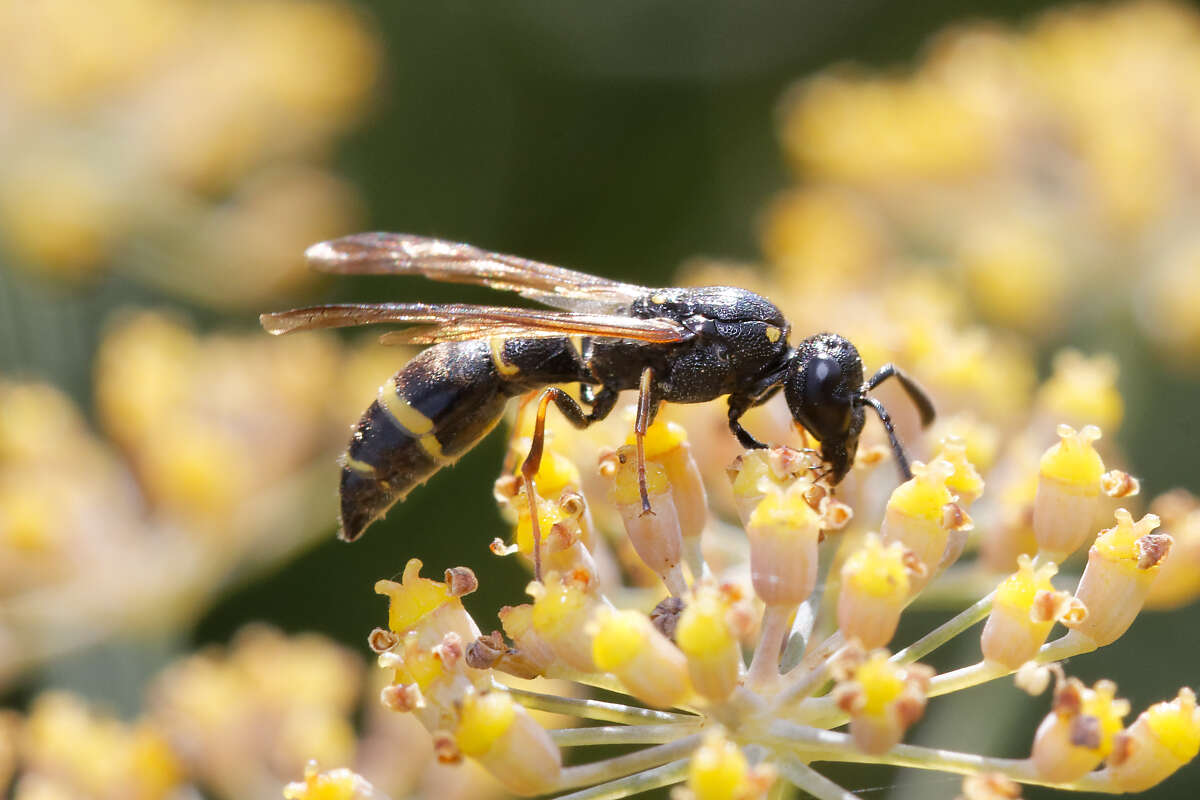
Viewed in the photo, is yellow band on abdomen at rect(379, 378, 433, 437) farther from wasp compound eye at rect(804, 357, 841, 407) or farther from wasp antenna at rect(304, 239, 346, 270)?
wasp compound eye at rect(804, 357, 841, 407)

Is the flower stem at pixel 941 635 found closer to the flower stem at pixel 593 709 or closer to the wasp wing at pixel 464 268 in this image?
the flower stem at pixel 593 709

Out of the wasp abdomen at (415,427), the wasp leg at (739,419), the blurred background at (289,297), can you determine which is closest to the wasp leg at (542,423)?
the wasp abdomen at (415,427)

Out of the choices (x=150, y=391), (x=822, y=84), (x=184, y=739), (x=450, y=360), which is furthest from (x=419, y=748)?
(x=822, y=84)

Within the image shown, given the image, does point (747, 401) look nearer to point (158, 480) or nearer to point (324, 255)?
point (324, 255)

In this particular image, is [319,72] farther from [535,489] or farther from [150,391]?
[535,489]

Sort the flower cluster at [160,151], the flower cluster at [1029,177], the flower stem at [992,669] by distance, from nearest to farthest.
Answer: the flower stem at [992,669] < the flower cluster at [1029,177] < the flower cluster at [160,151]

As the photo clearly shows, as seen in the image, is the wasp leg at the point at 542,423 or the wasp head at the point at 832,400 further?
the wasp head at the point at 832,400

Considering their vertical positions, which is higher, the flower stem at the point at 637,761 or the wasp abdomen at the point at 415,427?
the wasp abdomen at the point at 415,427

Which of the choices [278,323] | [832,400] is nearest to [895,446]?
[832,400]
